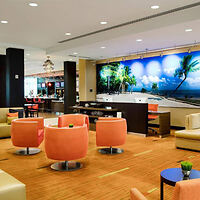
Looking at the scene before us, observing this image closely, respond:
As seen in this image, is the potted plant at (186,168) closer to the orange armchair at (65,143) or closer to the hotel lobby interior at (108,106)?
the hotel lobby interior at (108,106)

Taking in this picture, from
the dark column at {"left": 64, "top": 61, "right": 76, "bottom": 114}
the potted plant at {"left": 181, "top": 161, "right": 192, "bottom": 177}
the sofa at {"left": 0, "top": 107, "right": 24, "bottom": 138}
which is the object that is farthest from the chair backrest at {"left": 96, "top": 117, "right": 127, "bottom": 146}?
the dark column at {"left": 64, "top": 61, "right": 76, "bottom": 114}

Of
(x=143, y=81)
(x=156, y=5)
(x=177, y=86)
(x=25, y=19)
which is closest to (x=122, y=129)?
(x=156, y=5)

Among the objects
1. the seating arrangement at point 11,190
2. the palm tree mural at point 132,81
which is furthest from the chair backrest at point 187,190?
the palm tree mural at point 132,81

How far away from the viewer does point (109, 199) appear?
10.6 ft

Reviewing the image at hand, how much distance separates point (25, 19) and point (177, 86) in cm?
599

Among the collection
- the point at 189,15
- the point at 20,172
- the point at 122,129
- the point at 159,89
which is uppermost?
the point at 189,15

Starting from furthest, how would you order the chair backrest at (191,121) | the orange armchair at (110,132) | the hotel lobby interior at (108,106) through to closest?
the chair backrest at (191,121), the orange armchair at (110,132), the hotel lobby interior at (108,106)

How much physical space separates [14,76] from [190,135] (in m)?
7.09

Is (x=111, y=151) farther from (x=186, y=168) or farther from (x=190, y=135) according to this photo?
(x=186, y=168)

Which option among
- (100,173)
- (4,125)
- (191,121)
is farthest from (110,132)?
(4,125)

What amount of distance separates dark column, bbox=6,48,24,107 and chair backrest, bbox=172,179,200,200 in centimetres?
902

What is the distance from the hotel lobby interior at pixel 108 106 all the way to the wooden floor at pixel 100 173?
2 cm

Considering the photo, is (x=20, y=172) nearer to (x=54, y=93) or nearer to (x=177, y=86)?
(x=177, y=86)

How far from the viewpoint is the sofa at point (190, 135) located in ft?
19.1
